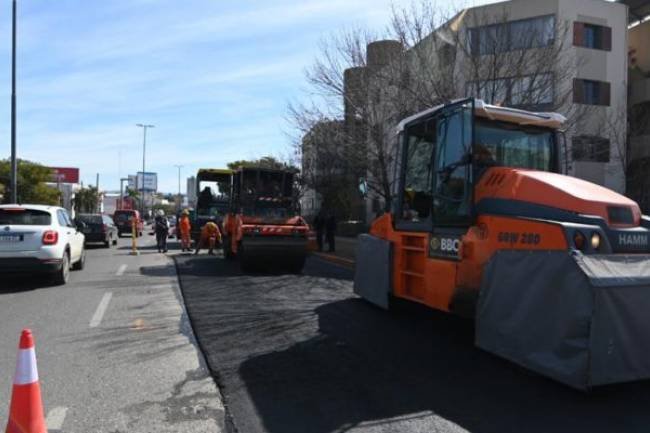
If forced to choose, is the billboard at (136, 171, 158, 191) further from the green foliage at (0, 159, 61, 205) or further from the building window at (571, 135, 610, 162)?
the building window at (571, 135, 610, 162)

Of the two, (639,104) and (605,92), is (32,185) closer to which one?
(605,92)

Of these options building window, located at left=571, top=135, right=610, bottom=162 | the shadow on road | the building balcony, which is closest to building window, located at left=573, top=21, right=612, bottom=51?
the building balcony

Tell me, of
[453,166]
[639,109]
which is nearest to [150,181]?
[639,109]

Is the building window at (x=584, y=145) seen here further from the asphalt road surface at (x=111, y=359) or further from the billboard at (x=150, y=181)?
the billboard at (x=150, y=181)

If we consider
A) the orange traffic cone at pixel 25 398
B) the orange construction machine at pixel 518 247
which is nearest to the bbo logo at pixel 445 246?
the orange construction machine at pixel 518 247

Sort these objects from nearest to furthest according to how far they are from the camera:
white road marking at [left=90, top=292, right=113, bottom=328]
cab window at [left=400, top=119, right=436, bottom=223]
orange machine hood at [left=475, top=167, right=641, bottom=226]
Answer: orange machine hood at [left=475, top=167, right=641, bottom=226] < cab window at [left=400, top=119, right=436, bottom=223] < white road marking at [left=90, top=292, right=113, bottom=328]

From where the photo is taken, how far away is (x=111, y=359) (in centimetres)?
655

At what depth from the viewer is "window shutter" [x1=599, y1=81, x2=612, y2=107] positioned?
3038 cm

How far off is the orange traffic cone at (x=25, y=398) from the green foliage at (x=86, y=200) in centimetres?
Answer: 8532

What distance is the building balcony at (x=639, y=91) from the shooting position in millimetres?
32203

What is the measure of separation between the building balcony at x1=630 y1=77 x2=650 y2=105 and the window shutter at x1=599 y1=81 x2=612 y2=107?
2.85m

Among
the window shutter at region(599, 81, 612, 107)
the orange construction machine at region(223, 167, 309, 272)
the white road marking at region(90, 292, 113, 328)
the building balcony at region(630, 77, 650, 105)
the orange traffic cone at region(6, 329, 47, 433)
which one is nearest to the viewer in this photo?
the orange traffic cone at region(6, 329, 47, 433)

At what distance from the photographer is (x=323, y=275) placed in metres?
14.9

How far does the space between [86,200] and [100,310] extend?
85278 millimetres
